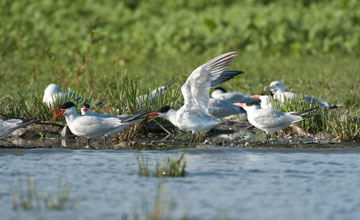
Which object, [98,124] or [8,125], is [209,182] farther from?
[8,125]

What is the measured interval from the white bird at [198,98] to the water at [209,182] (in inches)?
28.1

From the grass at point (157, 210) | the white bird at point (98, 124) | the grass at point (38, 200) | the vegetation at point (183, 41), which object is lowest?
the grass at point (157, 210)

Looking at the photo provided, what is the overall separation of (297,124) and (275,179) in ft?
10.0

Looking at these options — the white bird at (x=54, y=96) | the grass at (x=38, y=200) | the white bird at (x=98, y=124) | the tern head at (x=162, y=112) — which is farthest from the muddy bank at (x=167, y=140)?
the grass at (x=38, y=200)

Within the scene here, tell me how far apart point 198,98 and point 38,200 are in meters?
3.58

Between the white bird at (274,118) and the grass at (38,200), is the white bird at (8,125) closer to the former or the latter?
the grass at (38,200)

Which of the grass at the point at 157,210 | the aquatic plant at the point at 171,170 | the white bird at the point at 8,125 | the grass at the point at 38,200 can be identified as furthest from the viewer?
the white bird at the point at 8,125

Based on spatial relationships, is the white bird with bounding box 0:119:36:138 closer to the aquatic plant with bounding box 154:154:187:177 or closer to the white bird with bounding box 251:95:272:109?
the aquatic plant with bounding box 154:154:187:177

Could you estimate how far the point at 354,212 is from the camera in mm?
4715

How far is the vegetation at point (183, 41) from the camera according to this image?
42.2 feet

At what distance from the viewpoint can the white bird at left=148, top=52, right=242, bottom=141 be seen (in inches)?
306

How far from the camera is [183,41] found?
64.8 ft

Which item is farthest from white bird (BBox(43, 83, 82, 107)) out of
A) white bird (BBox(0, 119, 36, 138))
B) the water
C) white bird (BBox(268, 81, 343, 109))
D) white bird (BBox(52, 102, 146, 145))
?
white bird (BBox(268, 81, 343, 109))

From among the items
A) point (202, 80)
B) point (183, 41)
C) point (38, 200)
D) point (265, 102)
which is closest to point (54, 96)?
point (202, 80)
